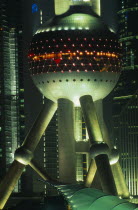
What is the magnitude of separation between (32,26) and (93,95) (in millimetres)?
32168

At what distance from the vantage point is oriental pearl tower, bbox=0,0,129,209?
135875 mm

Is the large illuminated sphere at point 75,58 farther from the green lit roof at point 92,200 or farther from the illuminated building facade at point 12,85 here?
the illuminated building facade at point 12,85

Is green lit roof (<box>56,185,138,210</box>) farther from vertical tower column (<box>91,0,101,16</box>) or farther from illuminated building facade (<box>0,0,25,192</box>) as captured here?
illuminated building facade (<box>0,0,25,192</box>)

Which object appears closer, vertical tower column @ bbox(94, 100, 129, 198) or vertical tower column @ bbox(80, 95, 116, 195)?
vertical tower column @ bbox(80, 95, 116, 195)

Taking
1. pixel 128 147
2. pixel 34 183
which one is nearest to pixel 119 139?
pixel 128 147

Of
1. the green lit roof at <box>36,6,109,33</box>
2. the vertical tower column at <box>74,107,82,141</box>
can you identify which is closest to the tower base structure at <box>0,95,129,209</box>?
the vertical tower column at <box>74,107,82,141</box>

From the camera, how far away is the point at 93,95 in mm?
137500

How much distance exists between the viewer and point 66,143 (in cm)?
13775

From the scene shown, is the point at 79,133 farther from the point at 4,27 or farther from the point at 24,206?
the point at 4,27

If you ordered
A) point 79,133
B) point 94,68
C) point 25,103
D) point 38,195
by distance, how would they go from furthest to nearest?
point 25,103
point 38,195
point 79,133
point 94,68

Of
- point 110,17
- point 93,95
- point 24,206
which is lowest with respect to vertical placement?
point 24,206

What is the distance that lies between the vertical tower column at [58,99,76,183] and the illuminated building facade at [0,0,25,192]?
118 feet

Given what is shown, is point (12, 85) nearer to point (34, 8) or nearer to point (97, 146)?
point (34, 8)

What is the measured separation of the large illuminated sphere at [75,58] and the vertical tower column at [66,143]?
121 centimetres
